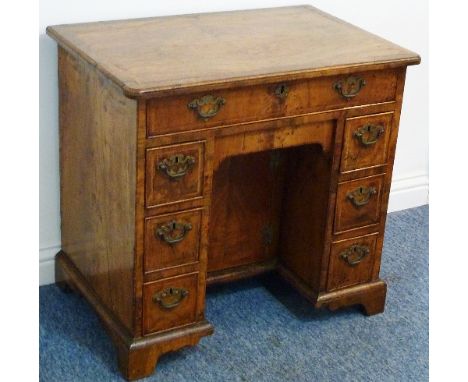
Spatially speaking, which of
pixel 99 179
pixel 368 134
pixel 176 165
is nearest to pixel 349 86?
pixel 368 134

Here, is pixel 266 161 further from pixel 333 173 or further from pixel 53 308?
pixel 53 308

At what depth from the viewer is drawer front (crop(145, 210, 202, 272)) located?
6.57 ft

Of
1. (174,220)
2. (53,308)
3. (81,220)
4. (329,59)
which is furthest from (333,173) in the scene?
(53,308)

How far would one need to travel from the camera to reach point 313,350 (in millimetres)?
2305

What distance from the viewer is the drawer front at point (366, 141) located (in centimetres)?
215

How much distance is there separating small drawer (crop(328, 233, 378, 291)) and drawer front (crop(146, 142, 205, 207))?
0.50 metres

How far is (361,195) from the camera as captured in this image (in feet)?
7.43

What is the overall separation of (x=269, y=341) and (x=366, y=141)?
0.58m

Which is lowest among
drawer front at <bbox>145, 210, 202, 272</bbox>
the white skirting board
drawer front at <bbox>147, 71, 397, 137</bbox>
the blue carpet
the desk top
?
the blue carpet

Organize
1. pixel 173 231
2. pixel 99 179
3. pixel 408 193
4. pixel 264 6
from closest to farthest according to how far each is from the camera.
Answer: pixel 173 231 → pixel 99 179 → pixel 264 6 → pixel 408 193

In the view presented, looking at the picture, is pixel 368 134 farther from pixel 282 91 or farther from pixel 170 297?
pixel 170 297

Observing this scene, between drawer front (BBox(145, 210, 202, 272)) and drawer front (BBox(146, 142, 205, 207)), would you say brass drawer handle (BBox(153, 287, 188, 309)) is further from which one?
drawer front (BBox(146, 142, 205, 207))

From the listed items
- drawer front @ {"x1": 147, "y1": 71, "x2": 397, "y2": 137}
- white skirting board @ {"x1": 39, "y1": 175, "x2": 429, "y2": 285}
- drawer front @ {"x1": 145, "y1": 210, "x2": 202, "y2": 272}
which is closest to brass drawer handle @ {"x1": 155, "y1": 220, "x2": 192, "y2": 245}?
drawer front @ {"x1": 145, "y1": 210, "x2": 202, "y2": 272}

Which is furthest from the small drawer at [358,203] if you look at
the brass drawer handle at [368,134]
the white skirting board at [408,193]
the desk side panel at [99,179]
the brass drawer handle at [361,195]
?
the white skirting board at [408,193]
